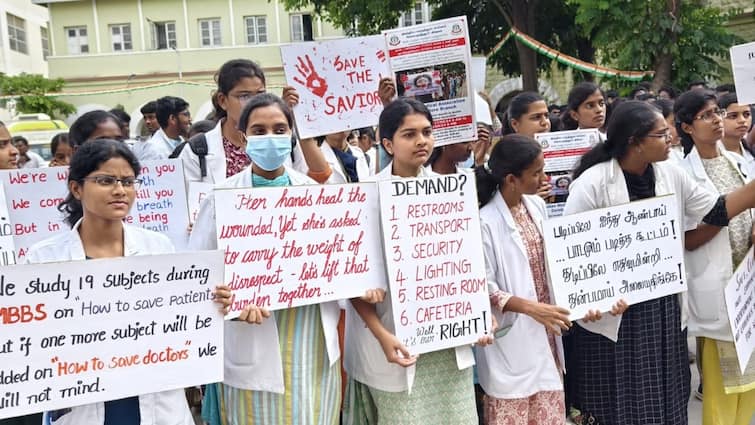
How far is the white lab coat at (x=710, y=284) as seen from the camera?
3.04 m

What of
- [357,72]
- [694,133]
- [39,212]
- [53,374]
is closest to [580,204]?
[694,133]

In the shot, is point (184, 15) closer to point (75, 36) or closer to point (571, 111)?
point (75, 36)

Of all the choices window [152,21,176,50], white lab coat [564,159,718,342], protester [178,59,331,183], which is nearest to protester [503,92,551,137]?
white lab coat [564,159,718,342]

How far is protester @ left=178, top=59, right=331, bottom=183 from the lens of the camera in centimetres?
327

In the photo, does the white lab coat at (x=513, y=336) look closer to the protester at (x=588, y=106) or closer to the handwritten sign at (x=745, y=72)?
the handwritten sign at (x=745, y=72)

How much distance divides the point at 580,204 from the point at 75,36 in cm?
3287

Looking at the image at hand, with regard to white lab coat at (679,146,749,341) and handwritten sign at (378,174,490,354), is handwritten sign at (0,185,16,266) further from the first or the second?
white lab coat at (679,146,749,341)

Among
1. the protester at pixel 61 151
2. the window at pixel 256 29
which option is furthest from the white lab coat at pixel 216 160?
the window at pixel 256 29

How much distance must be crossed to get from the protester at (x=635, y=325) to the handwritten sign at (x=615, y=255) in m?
0.11

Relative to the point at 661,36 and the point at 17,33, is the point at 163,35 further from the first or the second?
the point at 661,36

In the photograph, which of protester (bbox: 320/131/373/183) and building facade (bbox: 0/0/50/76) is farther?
building facade (bbox: 0/0/50/76)

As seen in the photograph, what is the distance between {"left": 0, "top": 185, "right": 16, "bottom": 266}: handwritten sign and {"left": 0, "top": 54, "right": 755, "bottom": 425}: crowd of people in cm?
80

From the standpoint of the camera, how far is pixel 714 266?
3.06 metres

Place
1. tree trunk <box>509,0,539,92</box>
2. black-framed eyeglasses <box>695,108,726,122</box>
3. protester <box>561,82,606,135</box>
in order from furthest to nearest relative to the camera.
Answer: tree trunk <box>509,0,539,92</box>
protester <box>561,82,606,135</box>
black-framed eyeglasses <box>695,108,726,122</box>
